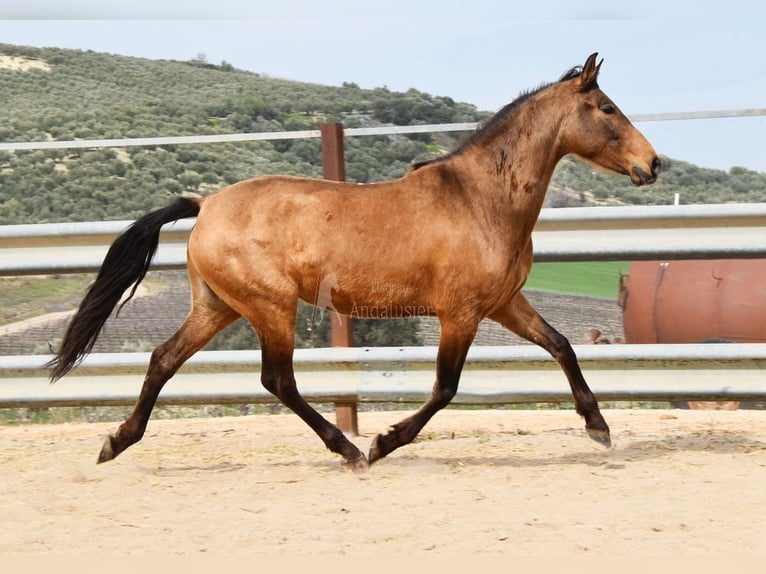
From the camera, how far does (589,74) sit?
4.95 metres

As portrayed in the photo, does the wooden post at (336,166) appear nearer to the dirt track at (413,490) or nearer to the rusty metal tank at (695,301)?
the dirt track at (413,490)

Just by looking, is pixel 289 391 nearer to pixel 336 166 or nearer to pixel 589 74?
pixel 336 166

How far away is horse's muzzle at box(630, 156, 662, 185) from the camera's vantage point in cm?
484

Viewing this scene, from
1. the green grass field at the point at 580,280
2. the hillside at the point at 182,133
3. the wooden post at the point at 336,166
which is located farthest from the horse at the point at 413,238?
the green grass field at the point at 580,280

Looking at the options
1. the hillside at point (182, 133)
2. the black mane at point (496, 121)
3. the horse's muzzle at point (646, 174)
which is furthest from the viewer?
the hillside at point (182, 133)

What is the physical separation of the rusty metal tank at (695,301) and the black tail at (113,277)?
5269 mm

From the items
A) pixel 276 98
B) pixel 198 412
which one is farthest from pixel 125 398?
pixel 276 98

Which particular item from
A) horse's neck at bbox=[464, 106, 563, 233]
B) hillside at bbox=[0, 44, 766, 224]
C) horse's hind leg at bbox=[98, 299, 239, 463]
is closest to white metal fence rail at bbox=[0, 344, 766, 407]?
horse's hind leg at bbox=[98, 299, 239, 463]

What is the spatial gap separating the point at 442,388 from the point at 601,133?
150cm

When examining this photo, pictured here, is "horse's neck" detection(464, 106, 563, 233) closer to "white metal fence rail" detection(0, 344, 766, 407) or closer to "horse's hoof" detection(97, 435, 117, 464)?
"white metal fence rail" detection(0, 344, 766, 407)

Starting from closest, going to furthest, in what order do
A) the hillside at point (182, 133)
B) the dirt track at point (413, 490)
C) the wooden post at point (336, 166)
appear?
1. the dirt track at point (413, 490)
2. the wooden post at point (336, 166)
3. the hillside at point (182, 133)

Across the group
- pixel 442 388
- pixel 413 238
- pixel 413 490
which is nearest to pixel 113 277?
pixel 413 238

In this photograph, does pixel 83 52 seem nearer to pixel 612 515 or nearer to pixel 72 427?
pixel 72 427

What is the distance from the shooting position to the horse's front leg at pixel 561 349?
5129 millimetres
